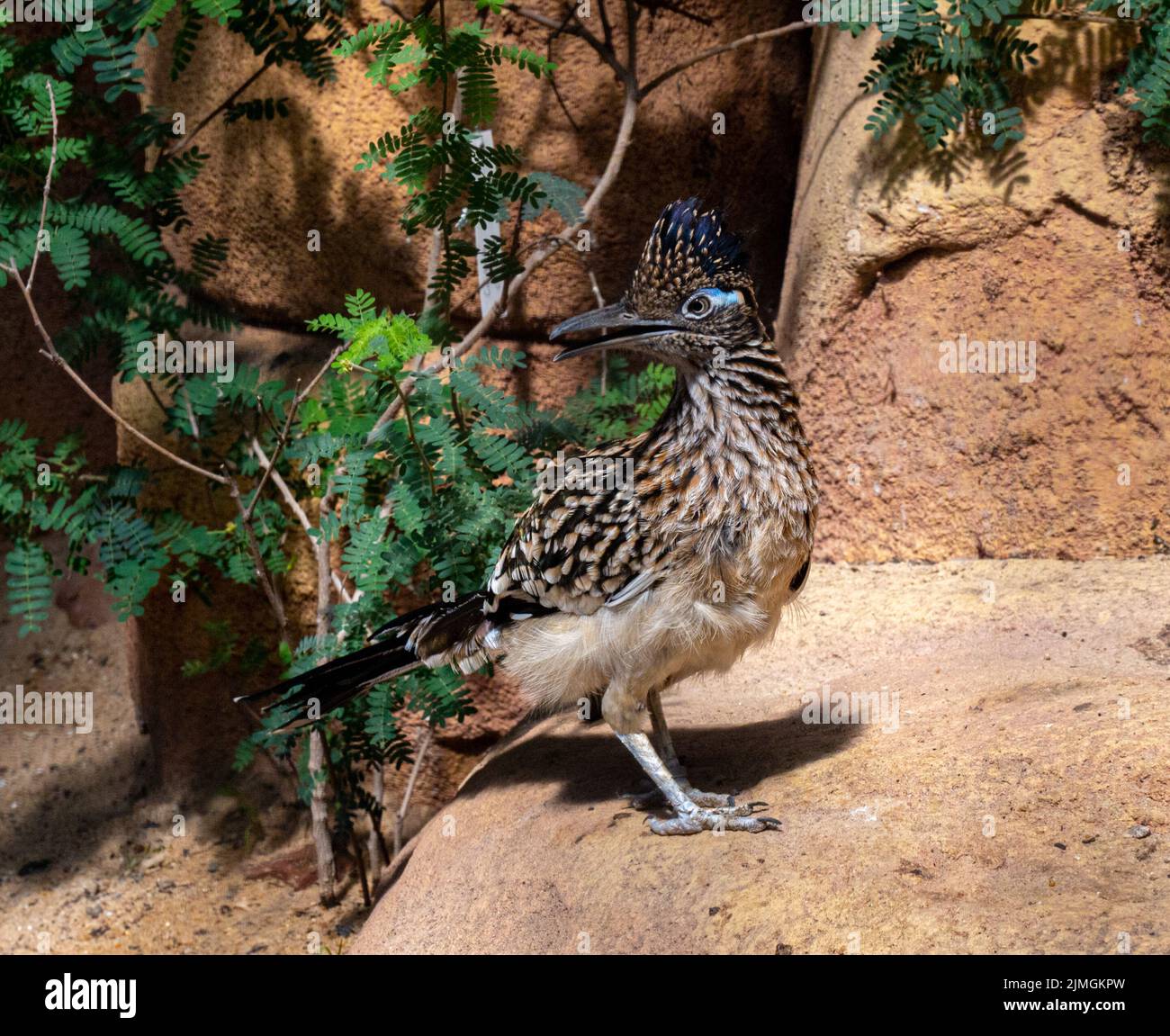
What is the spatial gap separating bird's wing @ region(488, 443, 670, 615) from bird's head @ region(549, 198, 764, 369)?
412mm

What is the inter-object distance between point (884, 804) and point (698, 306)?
1515mm

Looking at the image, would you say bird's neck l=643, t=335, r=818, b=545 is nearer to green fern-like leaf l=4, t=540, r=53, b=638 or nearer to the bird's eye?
the bird's eye

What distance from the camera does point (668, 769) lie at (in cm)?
394

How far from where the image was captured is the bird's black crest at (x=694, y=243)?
137 inches

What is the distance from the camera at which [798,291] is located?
18.7 ft

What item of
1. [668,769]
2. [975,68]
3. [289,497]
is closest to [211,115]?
[289,497]

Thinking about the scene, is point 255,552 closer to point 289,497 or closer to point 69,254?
point 289,497

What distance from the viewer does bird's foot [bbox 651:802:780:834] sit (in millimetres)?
3480

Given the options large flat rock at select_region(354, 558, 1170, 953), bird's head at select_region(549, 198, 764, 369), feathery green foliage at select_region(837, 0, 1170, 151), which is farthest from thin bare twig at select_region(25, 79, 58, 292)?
feathery green foliage at select_region(837, 0, 1170, 151)

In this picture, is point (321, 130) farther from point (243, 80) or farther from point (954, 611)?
Result: point (954, 611)

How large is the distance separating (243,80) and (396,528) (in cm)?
230

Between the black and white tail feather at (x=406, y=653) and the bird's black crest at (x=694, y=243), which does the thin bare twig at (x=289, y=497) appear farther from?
the bird's black crest at (x=694, y=243)

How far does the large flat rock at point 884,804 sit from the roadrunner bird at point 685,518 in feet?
0.92

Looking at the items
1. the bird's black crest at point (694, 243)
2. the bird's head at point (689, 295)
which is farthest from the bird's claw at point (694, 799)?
the bird's black crest at point (694, 243)
